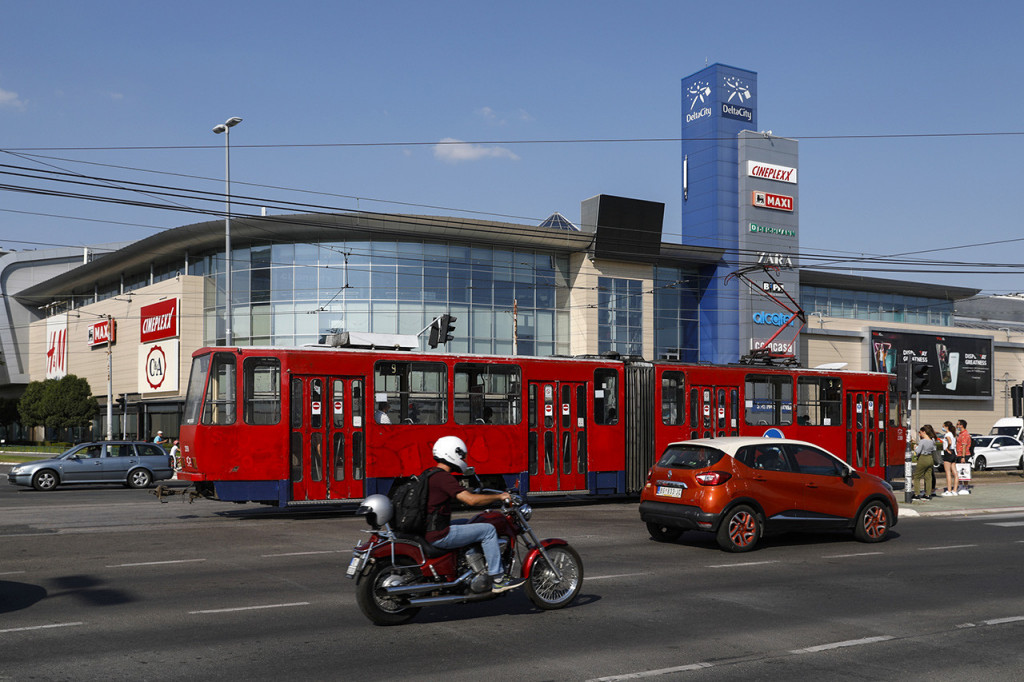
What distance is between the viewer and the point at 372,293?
50719 millimetres

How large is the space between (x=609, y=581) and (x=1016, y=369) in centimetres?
7264

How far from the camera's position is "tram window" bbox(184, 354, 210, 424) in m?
18.4

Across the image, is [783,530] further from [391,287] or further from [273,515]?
[391,287]

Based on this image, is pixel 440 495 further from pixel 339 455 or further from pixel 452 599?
pixel 339 455

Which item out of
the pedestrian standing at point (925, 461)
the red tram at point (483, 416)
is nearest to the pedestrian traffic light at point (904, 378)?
the pedestrian standing at point (925, 461)

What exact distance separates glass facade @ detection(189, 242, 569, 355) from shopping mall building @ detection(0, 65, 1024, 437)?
0.27ft

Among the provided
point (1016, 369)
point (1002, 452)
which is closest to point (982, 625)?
point (1002, 452)

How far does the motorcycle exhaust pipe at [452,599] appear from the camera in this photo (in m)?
8.38

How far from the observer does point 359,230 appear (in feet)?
166

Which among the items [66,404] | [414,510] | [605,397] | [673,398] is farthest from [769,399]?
[66,404]

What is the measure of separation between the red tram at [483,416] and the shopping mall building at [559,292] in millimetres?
18918

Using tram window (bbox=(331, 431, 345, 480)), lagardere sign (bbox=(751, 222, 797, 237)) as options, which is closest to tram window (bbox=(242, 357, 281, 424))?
tram window (bbox=(331, 431, 345, 480))

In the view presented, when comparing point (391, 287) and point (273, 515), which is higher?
point (391, 287)

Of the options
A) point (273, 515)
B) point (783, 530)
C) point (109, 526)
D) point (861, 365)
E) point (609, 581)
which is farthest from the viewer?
point (861, 365)
